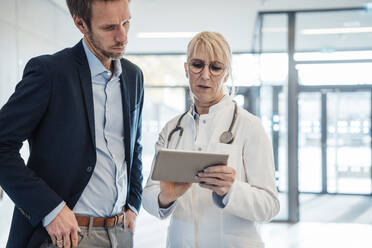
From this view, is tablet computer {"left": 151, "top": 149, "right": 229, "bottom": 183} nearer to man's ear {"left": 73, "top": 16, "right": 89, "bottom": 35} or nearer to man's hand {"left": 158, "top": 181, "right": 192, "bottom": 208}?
man's hand {"left": 158, "top": 181, "right": 192, "bottom": 208}

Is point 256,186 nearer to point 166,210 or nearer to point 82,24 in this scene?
point 166,210

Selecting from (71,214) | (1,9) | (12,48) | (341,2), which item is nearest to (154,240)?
(12,48)

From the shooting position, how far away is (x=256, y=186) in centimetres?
130

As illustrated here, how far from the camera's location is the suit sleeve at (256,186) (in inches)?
48.7

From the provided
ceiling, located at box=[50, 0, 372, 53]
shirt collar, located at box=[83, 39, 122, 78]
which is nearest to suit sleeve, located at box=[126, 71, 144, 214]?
shirt collar, located at box=[83, 39, 122, 78]

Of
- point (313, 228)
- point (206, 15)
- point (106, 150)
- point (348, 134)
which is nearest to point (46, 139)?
point (106, 150)

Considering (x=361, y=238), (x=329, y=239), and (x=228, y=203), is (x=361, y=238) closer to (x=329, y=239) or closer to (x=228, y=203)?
(x=329, y=239)

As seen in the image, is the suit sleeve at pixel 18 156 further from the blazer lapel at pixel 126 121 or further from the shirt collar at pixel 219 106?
the shirt collar at pixel 219 106

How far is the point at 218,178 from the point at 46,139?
0.64m

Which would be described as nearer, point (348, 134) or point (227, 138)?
point (227, 138)

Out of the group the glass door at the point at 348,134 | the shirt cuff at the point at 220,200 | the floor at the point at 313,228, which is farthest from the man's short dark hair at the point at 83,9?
the glass door at the point at 348,134

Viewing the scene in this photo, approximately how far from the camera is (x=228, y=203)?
1.23 metres

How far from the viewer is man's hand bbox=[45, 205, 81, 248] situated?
48.1 inches

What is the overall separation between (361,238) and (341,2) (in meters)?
3.39
